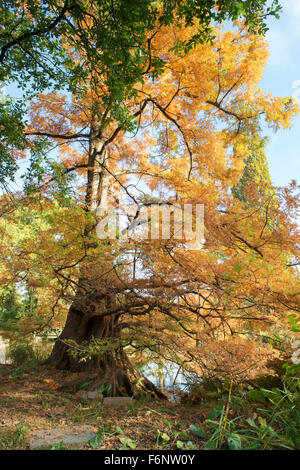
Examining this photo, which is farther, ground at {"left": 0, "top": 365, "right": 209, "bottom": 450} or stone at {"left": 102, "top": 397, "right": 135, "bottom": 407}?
stone at {"left": 102, "top": 397, "right": 135, "bottom": 407}

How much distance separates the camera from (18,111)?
12.3 feet

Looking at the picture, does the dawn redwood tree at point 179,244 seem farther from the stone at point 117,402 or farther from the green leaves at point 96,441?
the green leaves at point 96,441

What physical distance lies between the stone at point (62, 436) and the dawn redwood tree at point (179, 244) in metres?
1.19

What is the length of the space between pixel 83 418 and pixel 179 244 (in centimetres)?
202

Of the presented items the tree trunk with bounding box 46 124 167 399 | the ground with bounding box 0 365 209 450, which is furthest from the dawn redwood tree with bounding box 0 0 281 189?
the ground with bounding box 0 365 209 450

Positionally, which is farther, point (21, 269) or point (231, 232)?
point (21, 269)

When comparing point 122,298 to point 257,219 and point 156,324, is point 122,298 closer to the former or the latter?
point 156,324

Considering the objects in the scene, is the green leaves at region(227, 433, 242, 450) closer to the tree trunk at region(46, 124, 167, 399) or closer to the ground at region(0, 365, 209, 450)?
the ground at region(0, 365, 209, 450)

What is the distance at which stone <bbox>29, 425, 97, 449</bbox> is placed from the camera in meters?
1.98

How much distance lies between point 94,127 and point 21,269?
3.79 metres

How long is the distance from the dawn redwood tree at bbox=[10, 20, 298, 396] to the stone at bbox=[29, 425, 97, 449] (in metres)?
1.19

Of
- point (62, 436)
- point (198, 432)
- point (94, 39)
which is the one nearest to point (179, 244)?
point (198, 432)

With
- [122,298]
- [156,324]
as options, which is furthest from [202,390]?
[122,298]

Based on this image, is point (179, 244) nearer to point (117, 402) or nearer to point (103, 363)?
point (117, 402)
